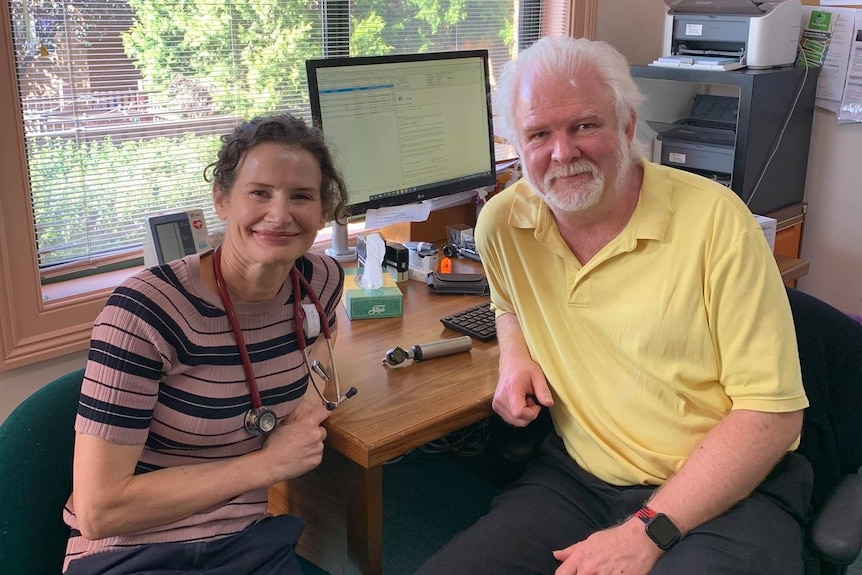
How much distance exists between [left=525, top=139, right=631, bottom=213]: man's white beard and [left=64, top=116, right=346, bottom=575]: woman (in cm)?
38

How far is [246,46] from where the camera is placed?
2217mm

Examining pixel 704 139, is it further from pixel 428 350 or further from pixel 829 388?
pixel 428 350

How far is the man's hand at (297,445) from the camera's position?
1.34 metres

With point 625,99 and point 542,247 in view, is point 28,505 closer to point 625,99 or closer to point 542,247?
point 542,247

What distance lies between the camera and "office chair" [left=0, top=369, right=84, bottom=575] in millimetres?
1220

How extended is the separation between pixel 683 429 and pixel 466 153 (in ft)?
3.78

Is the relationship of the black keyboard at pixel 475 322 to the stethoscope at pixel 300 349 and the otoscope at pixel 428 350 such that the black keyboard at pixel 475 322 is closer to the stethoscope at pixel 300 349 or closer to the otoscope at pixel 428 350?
the otoscope at pixel 428 350

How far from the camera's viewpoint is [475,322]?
183cm

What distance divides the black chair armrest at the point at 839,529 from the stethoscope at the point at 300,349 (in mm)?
784

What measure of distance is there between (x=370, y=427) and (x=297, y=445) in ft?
0.40

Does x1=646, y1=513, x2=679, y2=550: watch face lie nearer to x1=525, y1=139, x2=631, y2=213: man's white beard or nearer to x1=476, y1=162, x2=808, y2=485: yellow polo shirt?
x1=476, y1=162, x2=808, y2=485: yellow polo shirt

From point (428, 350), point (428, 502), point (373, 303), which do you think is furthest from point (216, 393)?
point (428, 502)

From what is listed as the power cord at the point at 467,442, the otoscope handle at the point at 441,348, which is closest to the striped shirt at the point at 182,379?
the otoscope handle at the point at 441,348

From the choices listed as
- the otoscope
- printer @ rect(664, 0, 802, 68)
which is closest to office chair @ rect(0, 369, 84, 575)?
the otoscope
